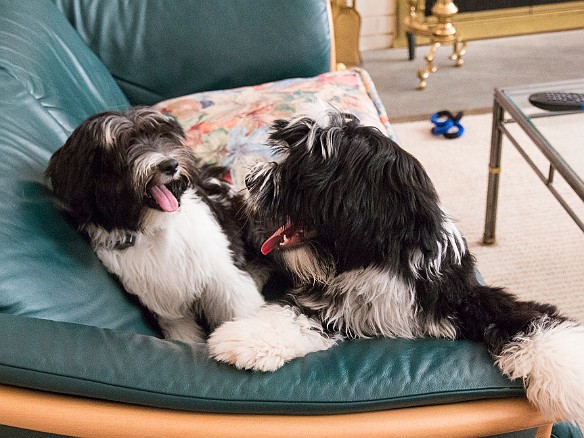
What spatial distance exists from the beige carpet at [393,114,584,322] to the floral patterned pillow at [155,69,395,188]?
2.29 ft

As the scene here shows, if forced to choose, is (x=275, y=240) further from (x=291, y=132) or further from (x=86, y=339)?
(x=86, y=339)

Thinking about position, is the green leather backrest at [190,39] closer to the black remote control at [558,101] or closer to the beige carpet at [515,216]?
the black remote control at [558,101]

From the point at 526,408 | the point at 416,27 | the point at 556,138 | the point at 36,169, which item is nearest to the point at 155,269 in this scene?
the point at 36,169

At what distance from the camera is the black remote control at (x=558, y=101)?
204 centimetres

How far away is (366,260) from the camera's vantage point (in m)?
1.20

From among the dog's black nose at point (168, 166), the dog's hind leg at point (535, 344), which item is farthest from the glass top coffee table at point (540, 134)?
the dog's black nose at point (168, 166)

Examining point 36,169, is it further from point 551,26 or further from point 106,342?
point 551,26

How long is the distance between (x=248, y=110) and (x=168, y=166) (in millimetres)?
835

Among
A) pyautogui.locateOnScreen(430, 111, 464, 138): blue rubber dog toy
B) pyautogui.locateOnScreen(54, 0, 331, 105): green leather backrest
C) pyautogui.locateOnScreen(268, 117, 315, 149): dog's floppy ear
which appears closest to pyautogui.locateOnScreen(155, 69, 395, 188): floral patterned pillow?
pyautogui.locateOnScreen(54, 0, 331, 105): green leather backrest

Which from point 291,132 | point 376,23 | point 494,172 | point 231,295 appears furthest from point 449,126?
point 291,132

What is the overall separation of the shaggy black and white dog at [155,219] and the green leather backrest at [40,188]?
0.06 m

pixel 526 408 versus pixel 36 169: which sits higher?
pixel 36 169

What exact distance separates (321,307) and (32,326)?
0.57 meters

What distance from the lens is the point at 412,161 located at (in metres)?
1.17
